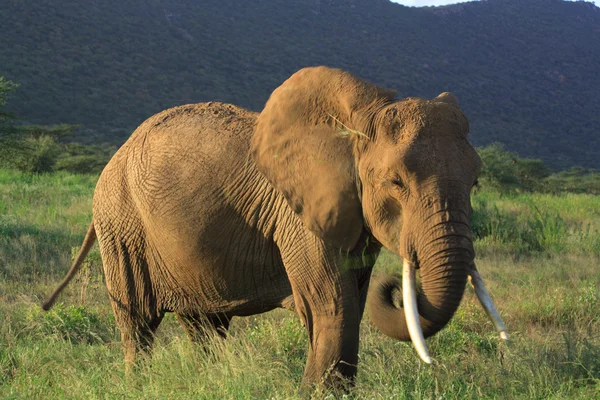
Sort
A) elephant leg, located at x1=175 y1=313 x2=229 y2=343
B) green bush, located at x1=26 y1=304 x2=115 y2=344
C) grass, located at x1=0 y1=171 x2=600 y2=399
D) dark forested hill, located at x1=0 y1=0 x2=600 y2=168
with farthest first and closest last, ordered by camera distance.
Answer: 1. dark forested hill, located at x1=0 y1=0 x2=600 y2=168
2. green bush, located at x1=26 y1=304 x2=115 y2=344
3. elephant leg, located at x1=175 y1=313 x2=229 y2=343
4. grass, located at x1=0 y1=171 x2=600 y2=399

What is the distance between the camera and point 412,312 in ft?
10.2

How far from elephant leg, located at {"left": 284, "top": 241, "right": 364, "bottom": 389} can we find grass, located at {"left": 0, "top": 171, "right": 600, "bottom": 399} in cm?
14

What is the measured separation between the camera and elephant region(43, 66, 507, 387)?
3.07 metres

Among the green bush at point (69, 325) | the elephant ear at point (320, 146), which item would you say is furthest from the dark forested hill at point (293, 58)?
the elephant ear at point (320, 146)

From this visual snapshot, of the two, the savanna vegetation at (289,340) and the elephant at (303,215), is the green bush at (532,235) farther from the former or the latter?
the elephant at (303,215)

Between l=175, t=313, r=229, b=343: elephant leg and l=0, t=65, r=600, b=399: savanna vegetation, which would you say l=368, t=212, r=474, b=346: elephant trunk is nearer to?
l=0, t=65, r=600, b=399: savanna vegetation

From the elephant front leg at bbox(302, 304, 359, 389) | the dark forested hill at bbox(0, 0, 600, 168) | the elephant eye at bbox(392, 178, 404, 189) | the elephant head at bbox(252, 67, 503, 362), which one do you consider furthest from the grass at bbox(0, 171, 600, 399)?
the dark forested hill at bbox(0, 0, 600, 168)

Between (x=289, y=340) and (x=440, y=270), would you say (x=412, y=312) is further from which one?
(x=289, y=340)

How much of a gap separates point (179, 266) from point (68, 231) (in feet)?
18.2

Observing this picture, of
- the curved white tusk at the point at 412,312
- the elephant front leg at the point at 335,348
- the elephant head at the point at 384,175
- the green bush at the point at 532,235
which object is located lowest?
the green bush at the point at 532,235

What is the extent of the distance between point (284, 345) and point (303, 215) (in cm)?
168

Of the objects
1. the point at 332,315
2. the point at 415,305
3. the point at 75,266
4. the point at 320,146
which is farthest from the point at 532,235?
the point at 415,305

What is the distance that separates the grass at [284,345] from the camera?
3904mm

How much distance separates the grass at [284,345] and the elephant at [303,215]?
1.06 ft
